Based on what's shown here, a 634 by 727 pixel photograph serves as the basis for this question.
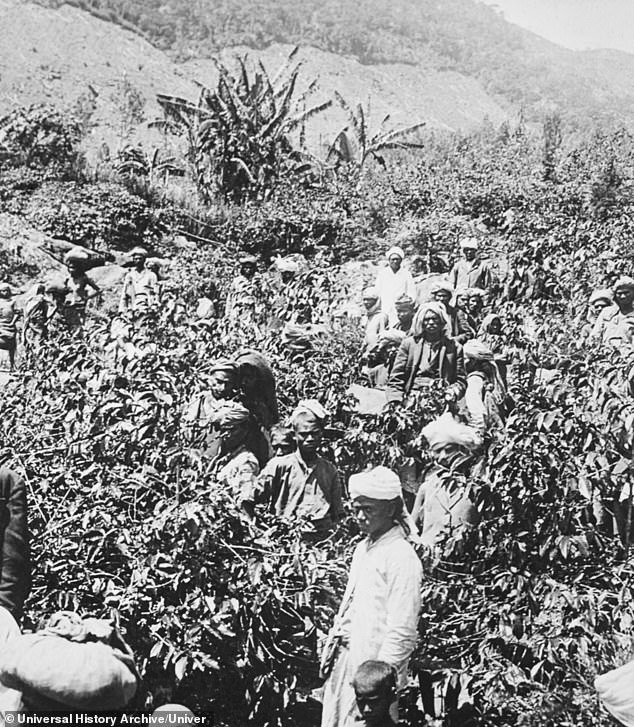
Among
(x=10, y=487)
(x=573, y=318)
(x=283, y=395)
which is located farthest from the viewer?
(x=573, y=318)

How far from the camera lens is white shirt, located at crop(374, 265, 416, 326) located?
871 cm

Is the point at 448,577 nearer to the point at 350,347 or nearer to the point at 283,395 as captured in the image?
the point at 283,395

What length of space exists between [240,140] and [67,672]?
15.2 metres

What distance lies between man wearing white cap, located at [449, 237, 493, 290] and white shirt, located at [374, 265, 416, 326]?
715 millimetres

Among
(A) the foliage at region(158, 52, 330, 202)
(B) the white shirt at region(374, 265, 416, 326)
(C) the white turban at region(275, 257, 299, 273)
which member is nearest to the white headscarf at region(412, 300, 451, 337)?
(B) the white shirt at region(374, 265, 416, 326)

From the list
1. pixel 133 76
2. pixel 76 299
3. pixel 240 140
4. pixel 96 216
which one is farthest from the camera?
pixel 133 76

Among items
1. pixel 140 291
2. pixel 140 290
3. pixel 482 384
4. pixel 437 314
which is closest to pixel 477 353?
pixel 482 384

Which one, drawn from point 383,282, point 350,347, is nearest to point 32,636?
point 350,347

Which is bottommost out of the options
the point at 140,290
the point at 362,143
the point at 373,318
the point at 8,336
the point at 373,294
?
the point at 140,290

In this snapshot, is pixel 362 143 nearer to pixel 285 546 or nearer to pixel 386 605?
pixel 285 546

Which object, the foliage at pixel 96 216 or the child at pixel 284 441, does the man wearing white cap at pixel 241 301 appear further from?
the foliage at pixel 96 216

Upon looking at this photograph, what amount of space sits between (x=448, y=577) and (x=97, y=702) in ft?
6.74

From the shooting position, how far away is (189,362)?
528 centimetres

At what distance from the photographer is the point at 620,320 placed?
21.7 feet
